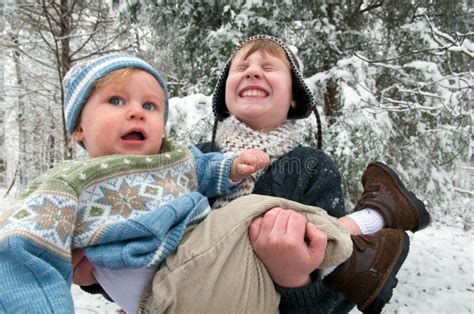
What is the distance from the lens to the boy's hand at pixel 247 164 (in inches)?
55.4

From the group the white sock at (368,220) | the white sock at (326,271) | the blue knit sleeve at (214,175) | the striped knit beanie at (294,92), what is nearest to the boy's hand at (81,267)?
the blue knit sleeve at (214,175)

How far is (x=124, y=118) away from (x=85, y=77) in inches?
10.4

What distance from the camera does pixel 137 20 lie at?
16.6 ft

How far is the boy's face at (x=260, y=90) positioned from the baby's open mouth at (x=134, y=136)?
53 centimetres

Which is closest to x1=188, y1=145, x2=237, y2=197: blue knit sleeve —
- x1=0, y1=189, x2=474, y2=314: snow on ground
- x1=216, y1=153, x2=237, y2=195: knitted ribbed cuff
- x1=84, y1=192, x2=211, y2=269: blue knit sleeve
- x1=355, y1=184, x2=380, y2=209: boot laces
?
x1=216, y1=153, x2=237, y2=195: knitted ribbed cuff

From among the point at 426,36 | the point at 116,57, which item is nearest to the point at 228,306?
the point at 116,57

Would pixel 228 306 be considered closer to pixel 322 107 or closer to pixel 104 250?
pixel 104 250

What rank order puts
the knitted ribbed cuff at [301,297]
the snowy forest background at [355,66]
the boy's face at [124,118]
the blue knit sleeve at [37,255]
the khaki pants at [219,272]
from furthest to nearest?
the snowy forest background at [355,66], the boy's face at [124,118], the knitted ribbed cuff at [301,297], the khaki pants at [219,272], the blue knit sleeve at [37,255]

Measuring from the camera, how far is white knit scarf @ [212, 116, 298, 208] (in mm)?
1564

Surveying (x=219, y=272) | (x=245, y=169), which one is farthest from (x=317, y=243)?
(x=245, y=169)

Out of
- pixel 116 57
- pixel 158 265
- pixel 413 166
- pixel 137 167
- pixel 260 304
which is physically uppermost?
pixel 116 57

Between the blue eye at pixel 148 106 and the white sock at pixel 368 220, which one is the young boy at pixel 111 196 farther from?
the white sock at pixel 368 220

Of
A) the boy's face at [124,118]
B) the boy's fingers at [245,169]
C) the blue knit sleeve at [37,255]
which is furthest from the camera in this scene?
the boy's fingers at [245,169]

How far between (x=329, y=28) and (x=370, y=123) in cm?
173
